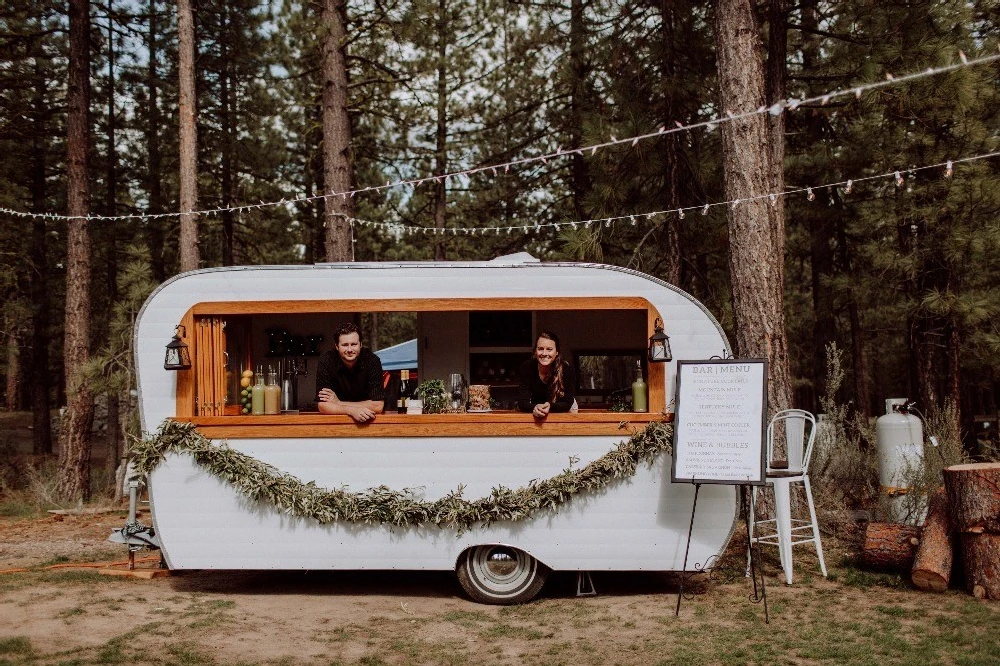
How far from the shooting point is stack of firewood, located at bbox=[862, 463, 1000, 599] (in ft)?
21.3

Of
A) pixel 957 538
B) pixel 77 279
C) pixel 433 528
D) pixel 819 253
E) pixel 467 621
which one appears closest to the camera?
pixel 467 621

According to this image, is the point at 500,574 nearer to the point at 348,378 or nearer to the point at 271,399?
the point at 348,378

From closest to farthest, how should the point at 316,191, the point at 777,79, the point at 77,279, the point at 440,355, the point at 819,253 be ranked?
the point at 440,355 < the point at 777,79 < the point at 77,279 < the point at 819,253 < the point at 316,191

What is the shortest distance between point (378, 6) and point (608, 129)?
4106mm

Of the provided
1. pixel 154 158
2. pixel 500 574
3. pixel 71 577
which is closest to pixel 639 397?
pixel 500 574

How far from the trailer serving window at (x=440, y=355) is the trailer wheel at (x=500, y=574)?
0.90 meters

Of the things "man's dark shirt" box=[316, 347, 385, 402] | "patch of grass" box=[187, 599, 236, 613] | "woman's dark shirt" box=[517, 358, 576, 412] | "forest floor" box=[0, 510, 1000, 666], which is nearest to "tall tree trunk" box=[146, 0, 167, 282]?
"forest floor" box=[0, 510, 1000, 666]

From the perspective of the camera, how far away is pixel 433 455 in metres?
6.68

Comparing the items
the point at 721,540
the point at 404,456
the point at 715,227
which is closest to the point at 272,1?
the point at 715,227

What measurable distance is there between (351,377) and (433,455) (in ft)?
3.15

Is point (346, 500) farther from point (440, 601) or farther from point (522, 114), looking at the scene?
point (522, 114)

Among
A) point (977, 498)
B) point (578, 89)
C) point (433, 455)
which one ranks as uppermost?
point (578, 89)

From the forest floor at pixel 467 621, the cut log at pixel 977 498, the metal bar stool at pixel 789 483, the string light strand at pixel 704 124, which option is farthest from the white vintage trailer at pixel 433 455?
the cut log at pixel 977 498

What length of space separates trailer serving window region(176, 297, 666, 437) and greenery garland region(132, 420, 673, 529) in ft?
0.57
